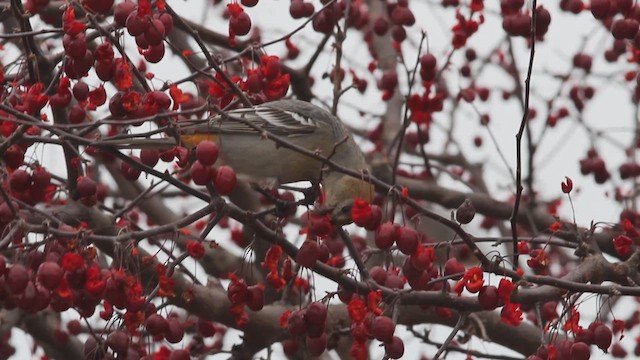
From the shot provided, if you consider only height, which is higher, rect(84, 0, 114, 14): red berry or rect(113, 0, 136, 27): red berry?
rect(84, 0, 114, 14): red berry

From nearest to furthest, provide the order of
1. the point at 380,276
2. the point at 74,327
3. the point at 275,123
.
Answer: the point at 380,276, the point at 275,123, the point at 74,327

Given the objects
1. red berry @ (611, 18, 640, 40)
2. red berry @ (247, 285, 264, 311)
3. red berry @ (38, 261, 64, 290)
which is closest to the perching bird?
red berry @ (247, 285, 264, 311)

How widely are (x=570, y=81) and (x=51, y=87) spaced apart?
448 cm

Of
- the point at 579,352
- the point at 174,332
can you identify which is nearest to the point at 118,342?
the point at 174,332

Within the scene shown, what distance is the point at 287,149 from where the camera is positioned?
15.5ft

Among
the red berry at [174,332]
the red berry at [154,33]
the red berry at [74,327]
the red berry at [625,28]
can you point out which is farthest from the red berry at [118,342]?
the red berry at [625,28]

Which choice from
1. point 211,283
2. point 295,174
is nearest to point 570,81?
point 295,174

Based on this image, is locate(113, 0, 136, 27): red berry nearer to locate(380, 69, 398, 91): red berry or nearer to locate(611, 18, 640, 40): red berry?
locate(611, 18, 640, 40): red berry

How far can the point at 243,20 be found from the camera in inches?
171

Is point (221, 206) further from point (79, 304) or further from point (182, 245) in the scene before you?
point (182, 245)

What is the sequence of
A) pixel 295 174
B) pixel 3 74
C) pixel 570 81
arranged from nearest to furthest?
pixel 3 74 < pixel 295 174 < pixel 570 81

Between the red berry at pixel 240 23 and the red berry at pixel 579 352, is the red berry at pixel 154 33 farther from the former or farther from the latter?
the red berry at pixel 579 352

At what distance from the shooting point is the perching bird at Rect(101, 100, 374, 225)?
15.6 feet

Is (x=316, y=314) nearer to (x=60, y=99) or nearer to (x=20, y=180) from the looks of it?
(x=20, y=180)
